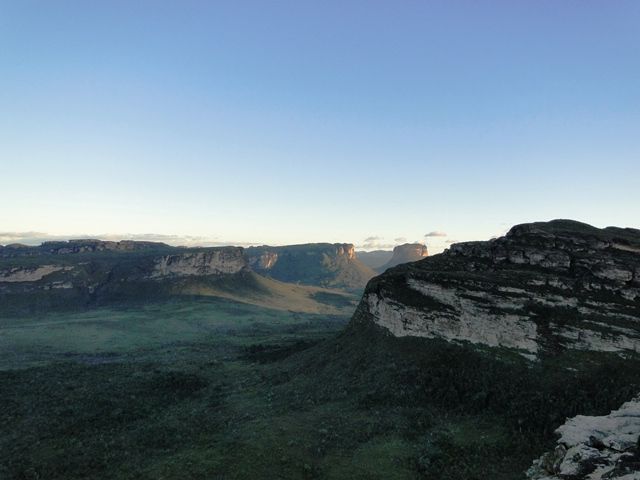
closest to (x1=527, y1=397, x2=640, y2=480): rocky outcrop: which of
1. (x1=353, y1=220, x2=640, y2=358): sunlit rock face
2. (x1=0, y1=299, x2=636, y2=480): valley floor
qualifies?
(x1=0, y1=299, x2=636, y2=480): valley floor

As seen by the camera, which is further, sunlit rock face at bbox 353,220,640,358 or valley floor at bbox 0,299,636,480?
sunlit rock face at bbox 353,220,640,358

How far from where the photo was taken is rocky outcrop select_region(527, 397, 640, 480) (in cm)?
2783

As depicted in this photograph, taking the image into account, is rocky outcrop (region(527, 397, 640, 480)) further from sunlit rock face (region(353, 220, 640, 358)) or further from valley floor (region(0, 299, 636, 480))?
sunlit rock face (region(353, 220, 640, 358))

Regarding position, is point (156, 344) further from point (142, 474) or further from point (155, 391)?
point (142, 474)

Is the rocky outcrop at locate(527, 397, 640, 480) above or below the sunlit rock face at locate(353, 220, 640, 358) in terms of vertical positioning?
below

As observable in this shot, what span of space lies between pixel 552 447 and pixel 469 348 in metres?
19.0

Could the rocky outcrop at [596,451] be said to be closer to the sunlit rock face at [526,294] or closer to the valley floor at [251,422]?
the valley floor at [251,422]

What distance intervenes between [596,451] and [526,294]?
31.0m

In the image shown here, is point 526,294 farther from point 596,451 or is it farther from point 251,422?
point 251,422

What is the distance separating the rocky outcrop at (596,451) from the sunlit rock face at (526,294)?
13.8m

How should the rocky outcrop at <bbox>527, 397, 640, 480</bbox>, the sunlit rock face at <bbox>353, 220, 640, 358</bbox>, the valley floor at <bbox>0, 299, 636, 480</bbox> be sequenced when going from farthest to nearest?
the sunlit rock face at <bbox>353, 220, 640, 358</bbox> → the valley floor at <bbox>0, 299, 636, 480</bbox> → the rocky outcrop at <bbox>527, 397, 640, 480</bbox>

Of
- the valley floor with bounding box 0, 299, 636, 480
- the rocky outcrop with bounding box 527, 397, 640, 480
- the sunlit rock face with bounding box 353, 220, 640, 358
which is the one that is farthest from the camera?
the sunlit rock face with bounding box 353, 220, 640, 358

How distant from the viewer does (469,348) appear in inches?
2315

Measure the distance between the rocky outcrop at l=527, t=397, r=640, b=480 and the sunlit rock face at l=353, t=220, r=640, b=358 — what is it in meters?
13.8
